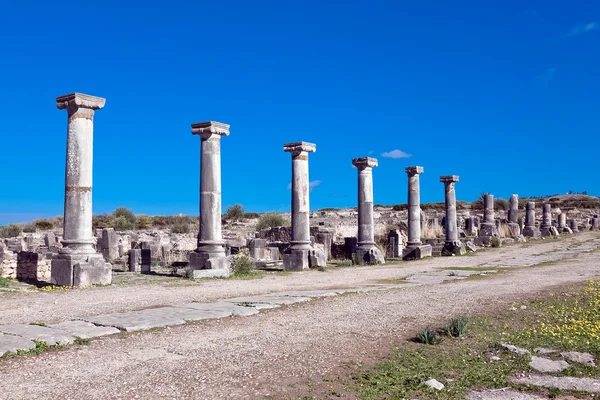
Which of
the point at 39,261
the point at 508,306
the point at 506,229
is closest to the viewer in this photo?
the point at 508,306

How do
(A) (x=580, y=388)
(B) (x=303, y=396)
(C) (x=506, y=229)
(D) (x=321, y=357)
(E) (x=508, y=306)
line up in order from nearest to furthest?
(B) (x=303, y=396)
(A) (x=580, y=388)
(D) (x=321, y=357)
(E) (x=508, y=306)
(C) (x=506, y=229)

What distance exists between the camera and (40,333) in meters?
6.44

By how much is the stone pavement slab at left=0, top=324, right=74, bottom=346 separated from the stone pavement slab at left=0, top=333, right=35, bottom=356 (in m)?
0.11

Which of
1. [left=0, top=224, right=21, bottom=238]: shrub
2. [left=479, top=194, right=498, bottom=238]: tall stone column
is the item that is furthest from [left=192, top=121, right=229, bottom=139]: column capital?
[left=0, top=224, right=21, bottom=238]: shrub

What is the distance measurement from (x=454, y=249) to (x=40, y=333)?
20134mm

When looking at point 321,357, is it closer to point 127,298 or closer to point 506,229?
point 127,298

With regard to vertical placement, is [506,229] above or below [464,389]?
above

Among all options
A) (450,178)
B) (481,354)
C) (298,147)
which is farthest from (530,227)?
(481,354)

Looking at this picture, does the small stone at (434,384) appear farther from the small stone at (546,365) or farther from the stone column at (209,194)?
the stone column at (209,194)

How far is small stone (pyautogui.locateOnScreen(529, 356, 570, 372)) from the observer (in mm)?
5441

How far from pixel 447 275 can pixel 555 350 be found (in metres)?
8.62

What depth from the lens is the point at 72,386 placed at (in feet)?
15.3

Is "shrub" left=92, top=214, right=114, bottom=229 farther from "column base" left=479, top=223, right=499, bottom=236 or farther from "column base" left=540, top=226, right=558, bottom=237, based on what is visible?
"column base" left=540, top=226, right=558, bottom=237

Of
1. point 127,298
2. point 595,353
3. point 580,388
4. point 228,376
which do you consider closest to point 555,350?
point 595,353
